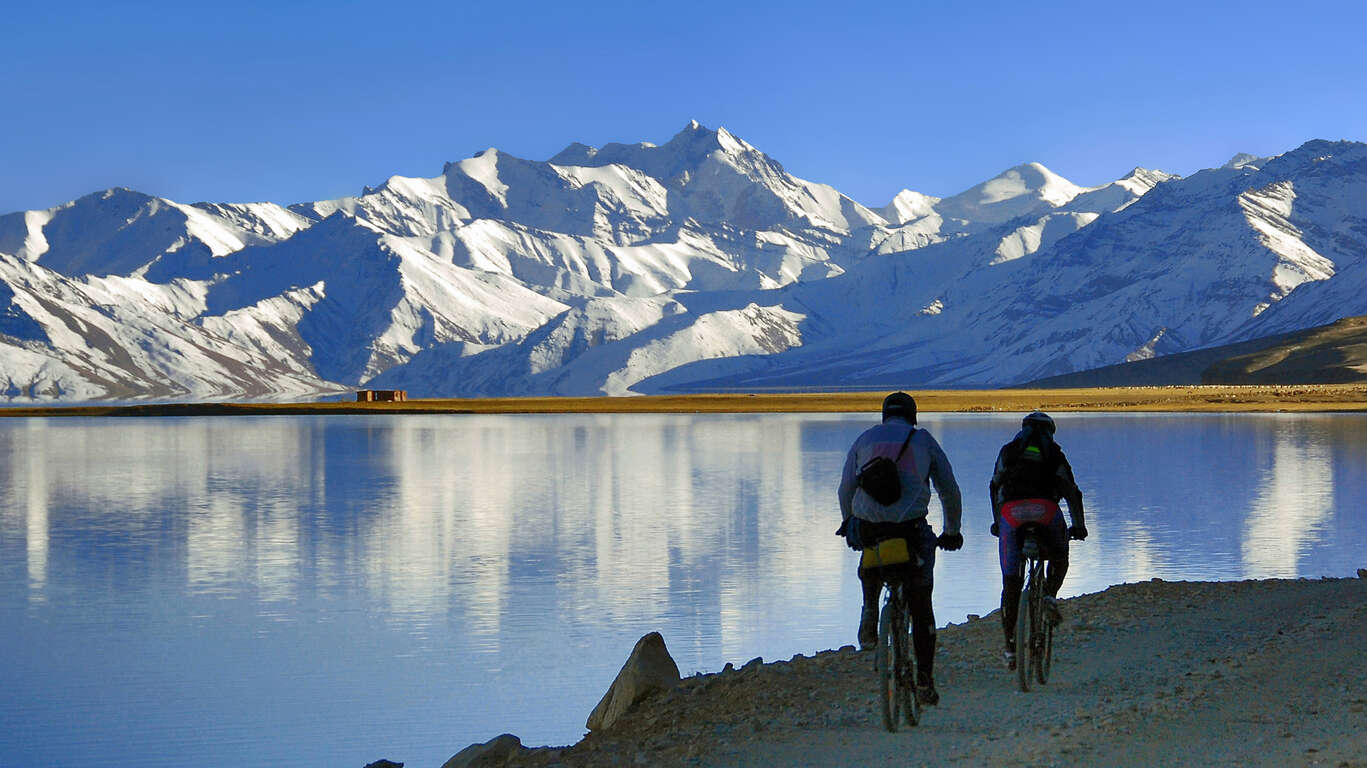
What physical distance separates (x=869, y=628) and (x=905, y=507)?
1235 millimetres

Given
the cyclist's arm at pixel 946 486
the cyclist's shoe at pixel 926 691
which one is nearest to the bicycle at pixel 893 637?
the cyclist's shoe at pixel 926 691

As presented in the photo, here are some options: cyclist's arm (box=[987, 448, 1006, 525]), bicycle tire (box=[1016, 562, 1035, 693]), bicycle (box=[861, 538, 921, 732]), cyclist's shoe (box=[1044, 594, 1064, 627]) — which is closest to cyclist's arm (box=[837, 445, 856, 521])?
bicycle (box=[861, 538, 921, 732])

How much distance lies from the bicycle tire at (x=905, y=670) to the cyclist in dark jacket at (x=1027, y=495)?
1.84 m

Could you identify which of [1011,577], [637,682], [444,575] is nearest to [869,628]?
[1011,577]

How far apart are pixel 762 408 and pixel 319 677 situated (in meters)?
147

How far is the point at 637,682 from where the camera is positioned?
57.6 ft

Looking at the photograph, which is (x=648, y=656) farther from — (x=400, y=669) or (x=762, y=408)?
(x=762, y=408)

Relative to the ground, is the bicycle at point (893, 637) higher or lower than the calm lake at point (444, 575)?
higher

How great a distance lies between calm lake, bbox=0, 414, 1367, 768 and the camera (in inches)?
761

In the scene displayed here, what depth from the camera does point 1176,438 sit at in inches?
3455

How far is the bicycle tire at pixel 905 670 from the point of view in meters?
13.8

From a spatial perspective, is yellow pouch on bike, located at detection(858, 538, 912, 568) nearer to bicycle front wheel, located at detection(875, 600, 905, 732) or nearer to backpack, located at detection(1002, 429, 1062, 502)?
bicycle front wheel, located at detection(875, 600, 905, 732)

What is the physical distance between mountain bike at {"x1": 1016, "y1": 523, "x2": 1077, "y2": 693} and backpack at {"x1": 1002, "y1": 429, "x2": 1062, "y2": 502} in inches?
14.1

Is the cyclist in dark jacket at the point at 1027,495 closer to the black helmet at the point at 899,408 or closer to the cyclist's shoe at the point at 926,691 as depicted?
the cyclist's shoe at the point at 926,691
